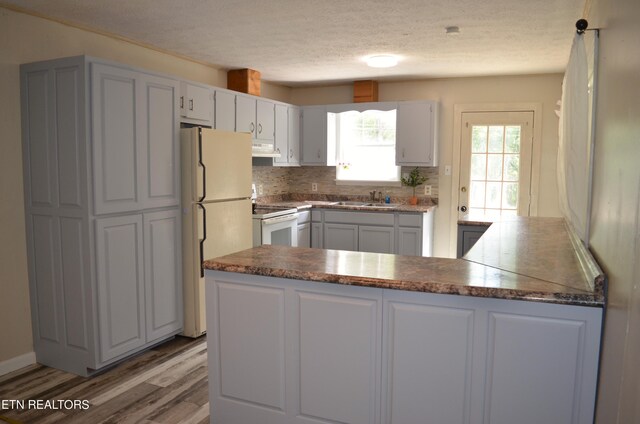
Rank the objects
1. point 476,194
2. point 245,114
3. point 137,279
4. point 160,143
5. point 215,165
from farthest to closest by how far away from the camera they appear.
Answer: point 476,194, point 245,114, point 215,165, point 160,143, point 137,279

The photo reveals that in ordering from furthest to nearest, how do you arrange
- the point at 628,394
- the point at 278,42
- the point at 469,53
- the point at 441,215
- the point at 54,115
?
the point at 441,215, the point at 469,53, the point at 278,42, the point at 54,115, the point at 628,394

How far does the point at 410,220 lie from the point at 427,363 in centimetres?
334

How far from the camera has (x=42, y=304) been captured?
10.6 feet

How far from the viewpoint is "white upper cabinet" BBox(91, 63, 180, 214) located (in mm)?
2977

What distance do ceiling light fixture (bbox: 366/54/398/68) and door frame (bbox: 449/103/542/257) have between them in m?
1.30

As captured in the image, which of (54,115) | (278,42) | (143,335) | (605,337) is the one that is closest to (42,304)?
(143,335)

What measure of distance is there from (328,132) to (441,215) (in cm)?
168

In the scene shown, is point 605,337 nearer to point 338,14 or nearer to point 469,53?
point 338,14

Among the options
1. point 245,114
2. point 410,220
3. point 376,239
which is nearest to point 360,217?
point 376,239

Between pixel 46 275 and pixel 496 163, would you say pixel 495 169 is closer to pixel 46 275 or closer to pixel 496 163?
pixel 496 163

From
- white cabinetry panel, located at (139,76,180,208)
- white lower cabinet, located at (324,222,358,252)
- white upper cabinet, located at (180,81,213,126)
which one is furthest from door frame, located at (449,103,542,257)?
white cabinetry panel, located at (139,76,180,208)

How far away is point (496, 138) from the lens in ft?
17.7

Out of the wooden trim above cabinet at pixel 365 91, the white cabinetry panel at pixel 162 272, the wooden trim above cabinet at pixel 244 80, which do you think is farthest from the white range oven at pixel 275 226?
the wooden trim above cabinet at pixel 365 91

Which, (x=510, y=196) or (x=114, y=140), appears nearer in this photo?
(x=114, y=140)
